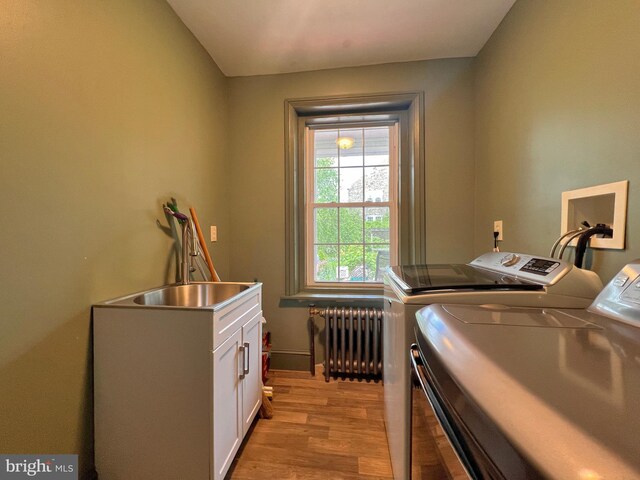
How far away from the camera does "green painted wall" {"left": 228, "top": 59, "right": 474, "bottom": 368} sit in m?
2.07

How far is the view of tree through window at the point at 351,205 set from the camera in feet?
7.68

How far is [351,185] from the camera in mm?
2379

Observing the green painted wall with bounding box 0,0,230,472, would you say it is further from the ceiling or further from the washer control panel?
the washer control panel

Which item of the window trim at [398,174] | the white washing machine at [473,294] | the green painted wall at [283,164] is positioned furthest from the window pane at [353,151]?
the white washing machine at [473,294]

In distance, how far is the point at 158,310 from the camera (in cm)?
107

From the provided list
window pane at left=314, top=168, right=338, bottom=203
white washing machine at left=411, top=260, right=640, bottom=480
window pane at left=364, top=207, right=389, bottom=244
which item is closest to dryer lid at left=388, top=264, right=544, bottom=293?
white washing machine at left=411, top=260, right=640, bottom=480

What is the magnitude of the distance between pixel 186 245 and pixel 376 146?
1.79 metres

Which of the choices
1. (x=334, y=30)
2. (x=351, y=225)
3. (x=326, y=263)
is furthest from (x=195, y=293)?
(x=334, y=30)

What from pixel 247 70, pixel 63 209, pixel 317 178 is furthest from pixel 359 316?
pixel 247 70

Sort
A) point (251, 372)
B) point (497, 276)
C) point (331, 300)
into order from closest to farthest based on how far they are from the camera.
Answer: point (497, 276) → point (251, 372) → point (331, 300)

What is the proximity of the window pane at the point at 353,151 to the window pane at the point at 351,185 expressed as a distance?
0.06m

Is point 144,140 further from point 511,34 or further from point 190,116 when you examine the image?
point 511,34

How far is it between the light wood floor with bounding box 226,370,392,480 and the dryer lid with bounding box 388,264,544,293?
101 cm

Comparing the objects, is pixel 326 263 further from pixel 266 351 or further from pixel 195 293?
pixel 195 293
